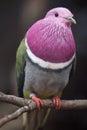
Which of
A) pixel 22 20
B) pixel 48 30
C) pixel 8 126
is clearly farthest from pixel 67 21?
pixel 8 126

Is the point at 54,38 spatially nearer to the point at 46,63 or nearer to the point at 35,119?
the point at 46,63

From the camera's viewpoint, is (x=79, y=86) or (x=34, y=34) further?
(x=79, y=86)

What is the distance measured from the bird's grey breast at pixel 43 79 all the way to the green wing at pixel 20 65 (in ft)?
0.04

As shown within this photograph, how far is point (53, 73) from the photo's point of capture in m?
0.73

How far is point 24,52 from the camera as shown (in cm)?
74

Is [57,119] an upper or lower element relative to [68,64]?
lower

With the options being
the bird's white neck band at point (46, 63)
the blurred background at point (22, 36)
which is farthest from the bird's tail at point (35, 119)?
the bird's white neck band at point (46, 63)

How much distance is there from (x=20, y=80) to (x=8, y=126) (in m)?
0.11

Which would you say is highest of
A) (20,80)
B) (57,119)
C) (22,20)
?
(22,20)

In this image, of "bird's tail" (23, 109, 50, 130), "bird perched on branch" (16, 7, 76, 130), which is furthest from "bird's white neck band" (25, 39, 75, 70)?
"bird's tail" (23, 109, 50, 130)

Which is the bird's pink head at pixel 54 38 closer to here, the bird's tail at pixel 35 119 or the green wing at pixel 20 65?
the green wing at pixel 20 65

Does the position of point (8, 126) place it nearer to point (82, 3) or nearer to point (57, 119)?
point (57, 119)

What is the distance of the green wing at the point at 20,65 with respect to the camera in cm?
75

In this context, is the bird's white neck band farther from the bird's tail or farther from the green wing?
the bird's tail
